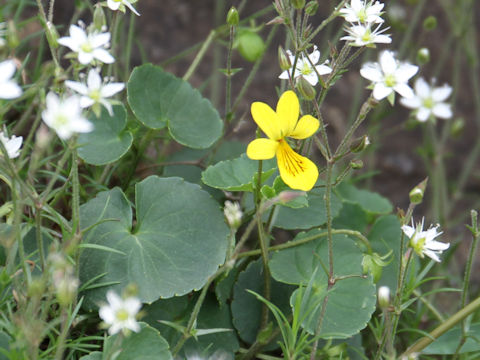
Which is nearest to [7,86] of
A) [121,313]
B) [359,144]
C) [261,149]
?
[121,313]

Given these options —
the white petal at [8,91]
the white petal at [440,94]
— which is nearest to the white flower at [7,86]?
the white petal at [8,91]

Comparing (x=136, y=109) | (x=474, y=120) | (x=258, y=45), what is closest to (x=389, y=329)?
(x=136, y=109)

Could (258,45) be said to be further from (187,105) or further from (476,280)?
(476,280)

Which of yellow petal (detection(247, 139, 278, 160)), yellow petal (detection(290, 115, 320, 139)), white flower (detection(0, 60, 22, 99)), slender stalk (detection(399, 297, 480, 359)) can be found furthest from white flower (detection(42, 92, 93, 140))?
slender stalk (detection(399, 297, 480, 359))

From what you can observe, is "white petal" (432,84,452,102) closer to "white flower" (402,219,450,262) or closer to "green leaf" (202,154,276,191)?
"white flower" (402,219,450,262)

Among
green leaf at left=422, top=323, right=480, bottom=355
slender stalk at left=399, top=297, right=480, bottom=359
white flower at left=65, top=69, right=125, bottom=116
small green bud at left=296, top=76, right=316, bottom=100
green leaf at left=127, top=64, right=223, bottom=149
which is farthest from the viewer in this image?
green leaf at left=127, top=64, right=223, bottom=149

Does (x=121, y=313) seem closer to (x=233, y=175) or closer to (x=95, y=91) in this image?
(x=95, y=91)
